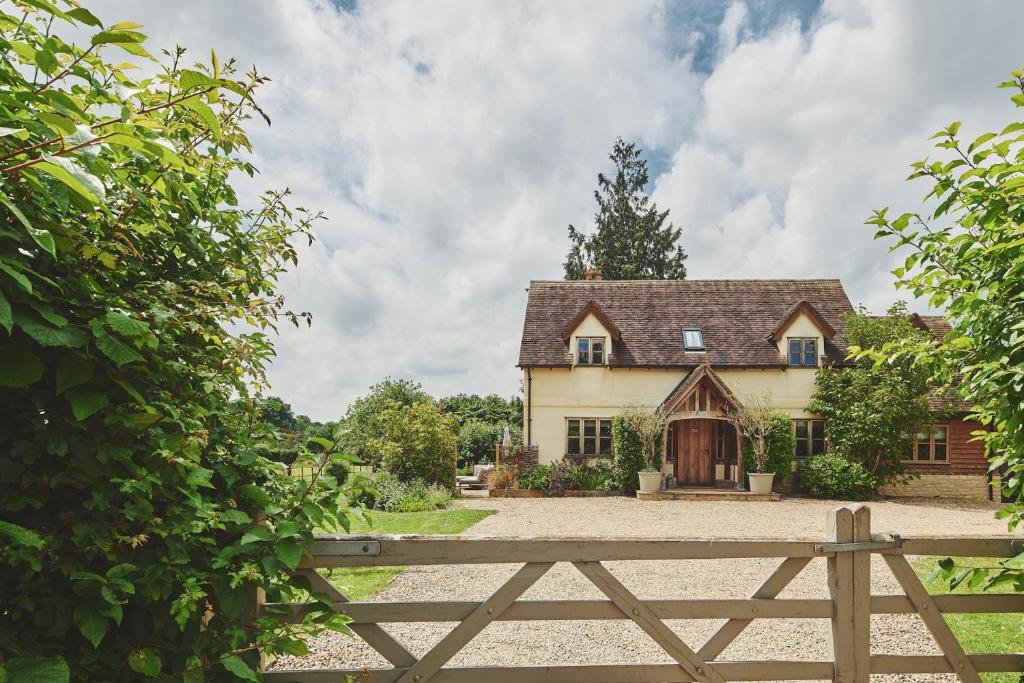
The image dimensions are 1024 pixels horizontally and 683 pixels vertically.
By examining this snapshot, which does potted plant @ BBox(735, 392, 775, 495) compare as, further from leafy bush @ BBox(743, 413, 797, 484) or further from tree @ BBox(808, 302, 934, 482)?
tree @ BBox(808, 302, 934, 482)

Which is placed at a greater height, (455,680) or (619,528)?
(455,680)

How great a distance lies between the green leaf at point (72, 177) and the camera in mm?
1285

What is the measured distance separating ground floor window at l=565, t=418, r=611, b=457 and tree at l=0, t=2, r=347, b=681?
1846 cm

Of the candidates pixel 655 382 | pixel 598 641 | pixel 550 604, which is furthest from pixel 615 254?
pixel 550 604

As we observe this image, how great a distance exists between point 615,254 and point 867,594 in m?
33.6

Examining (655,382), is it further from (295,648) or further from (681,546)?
(295,648)

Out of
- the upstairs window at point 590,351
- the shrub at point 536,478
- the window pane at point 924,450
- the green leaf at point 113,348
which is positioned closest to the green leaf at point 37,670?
the green leaf at point 113,348

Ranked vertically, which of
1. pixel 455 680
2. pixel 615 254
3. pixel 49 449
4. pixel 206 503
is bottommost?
pixel 455 680

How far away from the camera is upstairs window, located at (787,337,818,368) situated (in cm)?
2050

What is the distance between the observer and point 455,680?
299 cm

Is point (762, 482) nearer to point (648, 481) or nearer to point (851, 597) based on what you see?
point (648, 481)

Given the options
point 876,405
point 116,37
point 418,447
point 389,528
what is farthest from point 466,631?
point 876,405

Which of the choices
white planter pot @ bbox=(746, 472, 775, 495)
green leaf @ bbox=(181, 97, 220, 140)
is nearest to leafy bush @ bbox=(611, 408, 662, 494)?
white planter pot @ bbox=(746, 472, 775, 495)

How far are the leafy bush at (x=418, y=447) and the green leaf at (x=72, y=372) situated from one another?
54.8 ft
